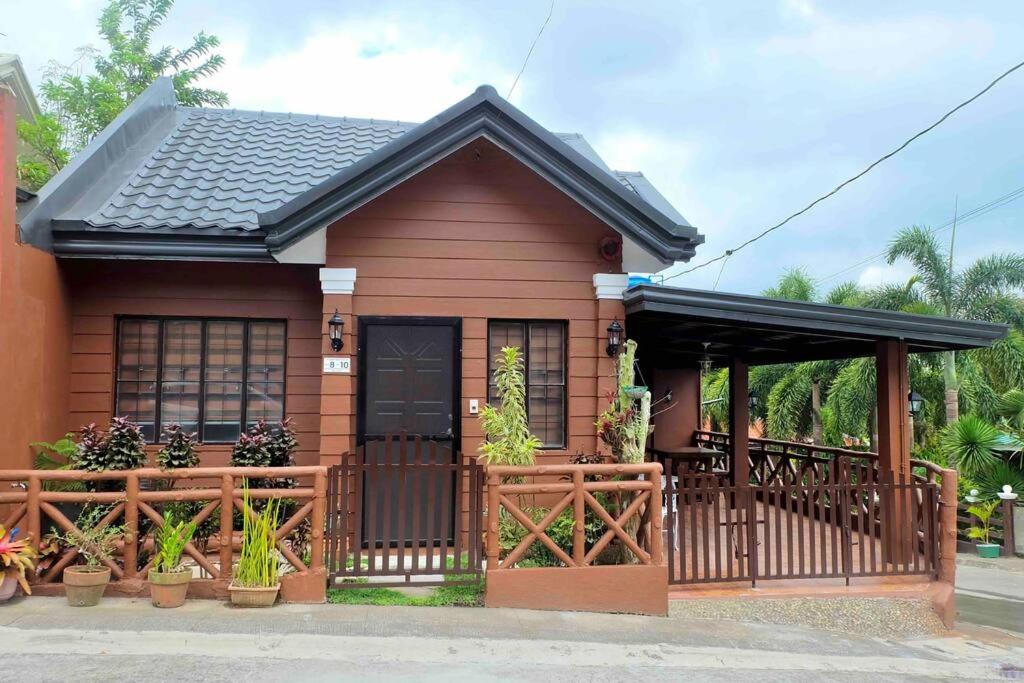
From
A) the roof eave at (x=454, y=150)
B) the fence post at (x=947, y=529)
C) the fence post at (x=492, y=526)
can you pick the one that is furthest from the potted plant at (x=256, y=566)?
the fence post at (x=947, y=529)

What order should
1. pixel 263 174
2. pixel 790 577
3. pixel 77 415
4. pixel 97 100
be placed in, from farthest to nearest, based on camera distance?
pixel 97 100 → pixel 263 174 → pixel 77 415 → pixel 790 577

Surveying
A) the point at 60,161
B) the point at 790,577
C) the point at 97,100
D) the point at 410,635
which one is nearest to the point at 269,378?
the point at 410,635

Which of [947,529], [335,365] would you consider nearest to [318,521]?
[335,365]

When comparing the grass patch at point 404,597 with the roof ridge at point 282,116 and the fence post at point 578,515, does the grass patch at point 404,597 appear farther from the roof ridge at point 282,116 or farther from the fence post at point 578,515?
the roof ridge at point 282,116

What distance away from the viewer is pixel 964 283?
57.1 ft

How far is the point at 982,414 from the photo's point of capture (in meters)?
15.4

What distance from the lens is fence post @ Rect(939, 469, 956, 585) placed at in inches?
276

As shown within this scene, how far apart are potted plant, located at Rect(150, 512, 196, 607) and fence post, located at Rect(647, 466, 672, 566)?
3.63 m

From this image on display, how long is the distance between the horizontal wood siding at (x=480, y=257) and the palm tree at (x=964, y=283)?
40.8 ft

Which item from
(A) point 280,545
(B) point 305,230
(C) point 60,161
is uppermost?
(C) point 60,161

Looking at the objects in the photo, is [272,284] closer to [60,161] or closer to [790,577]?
[790,577]

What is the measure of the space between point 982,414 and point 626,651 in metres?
13.6

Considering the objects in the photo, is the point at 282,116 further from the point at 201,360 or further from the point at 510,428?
the point at 510,428

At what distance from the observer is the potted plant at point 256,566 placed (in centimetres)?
562
